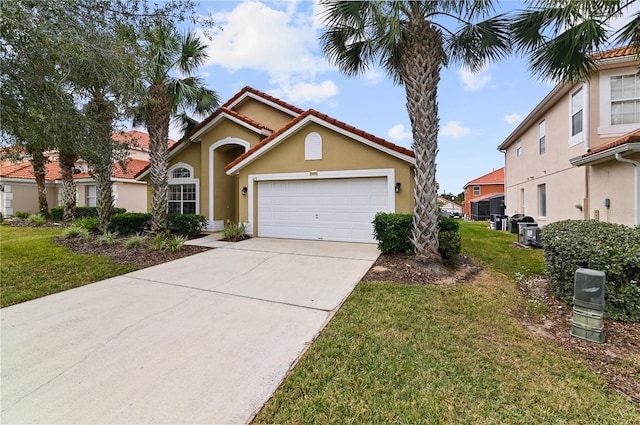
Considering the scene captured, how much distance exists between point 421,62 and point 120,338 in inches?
313

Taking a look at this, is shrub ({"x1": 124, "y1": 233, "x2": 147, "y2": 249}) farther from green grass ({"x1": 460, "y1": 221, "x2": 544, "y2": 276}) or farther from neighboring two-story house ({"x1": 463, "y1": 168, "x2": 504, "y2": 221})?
neighboring two-story house ({"x1": 463, "y1": 168, "x2": 504, "y2": 221})

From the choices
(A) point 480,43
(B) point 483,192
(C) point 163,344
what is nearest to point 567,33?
(A) point 480,43

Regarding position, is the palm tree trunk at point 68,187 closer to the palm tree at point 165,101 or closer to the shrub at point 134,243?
the palm tree at point 165,101

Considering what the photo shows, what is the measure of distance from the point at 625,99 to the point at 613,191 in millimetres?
3589

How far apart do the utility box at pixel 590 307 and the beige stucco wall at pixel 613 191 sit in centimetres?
677

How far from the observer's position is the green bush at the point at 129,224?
1223 cm

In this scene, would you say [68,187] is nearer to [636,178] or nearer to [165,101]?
[165,101]

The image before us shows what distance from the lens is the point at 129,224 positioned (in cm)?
1226

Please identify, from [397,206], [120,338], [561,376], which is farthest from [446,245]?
[120,338]

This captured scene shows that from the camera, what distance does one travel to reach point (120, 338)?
386cm

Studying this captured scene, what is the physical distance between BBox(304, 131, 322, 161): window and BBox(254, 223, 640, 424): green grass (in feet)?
23.7

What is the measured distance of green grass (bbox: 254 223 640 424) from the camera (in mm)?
2543

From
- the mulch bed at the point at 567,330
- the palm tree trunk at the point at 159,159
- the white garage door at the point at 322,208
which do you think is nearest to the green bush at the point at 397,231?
the mulch bed at the point at 567,330

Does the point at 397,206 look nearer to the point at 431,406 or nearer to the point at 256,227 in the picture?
the point at 256,227
